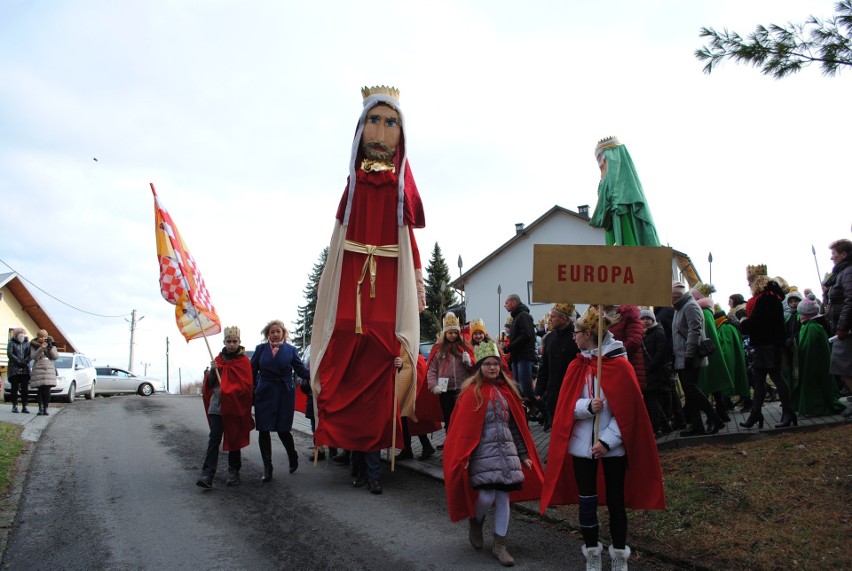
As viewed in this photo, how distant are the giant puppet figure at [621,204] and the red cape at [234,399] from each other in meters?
4.45

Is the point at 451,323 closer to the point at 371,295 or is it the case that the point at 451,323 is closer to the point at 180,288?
the point at 371,295

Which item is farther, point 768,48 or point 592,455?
point 768,48

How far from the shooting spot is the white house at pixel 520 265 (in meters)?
40.9

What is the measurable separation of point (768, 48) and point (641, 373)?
11.7 feet

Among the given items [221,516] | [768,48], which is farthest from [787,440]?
[221,516]

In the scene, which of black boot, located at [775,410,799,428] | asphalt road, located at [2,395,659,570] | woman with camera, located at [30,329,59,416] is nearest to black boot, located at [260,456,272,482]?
asphalt road, located at [2,395,659,570]

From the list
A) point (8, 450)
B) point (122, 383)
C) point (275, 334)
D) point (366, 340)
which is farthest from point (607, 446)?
point (122, 383)

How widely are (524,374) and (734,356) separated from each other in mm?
2927

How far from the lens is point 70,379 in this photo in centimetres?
2031

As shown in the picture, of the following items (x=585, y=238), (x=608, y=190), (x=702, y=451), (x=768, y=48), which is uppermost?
(x=585, y=238)

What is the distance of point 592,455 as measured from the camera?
4766 millimetres

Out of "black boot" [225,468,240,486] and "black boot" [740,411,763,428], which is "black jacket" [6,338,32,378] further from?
"black boot" [740,411,763,428]

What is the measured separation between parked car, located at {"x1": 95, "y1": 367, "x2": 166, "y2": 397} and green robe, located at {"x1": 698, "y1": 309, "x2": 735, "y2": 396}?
88.0 ft

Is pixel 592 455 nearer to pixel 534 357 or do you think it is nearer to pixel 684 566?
pixel 684 566
